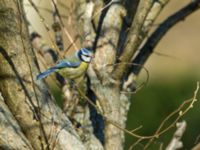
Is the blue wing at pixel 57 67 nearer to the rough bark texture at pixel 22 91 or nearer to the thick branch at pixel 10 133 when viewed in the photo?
the rough bark texture at pixel 22 91

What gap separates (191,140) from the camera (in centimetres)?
951

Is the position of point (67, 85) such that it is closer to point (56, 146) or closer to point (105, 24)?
point (105, 24)

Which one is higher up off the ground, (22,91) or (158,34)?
(22,91)

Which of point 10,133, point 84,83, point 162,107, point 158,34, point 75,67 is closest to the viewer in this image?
point 10,133

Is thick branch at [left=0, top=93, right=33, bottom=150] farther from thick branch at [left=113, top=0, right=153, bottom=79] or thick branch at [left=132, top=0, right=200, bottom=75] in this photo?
thick branch at [left=132, top=0, right=200, bottom=75]

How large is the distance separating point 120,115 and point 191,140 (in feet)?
17.3

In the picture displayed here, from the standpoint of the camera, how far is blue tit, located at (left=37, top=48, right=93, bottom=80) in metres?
4.55

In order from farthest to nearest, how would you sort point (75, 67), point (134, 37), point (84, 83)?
point (75, 67) → point (84, 83) → point (134, 37)

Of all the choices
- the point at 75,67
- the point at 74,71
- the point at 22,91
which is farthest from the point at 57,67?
the point at 22,91

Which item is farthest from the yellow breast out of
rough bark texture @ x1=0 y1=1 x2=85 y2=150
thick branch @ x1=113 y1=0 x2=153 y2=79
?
rough bark texture @ x1=0 y1=1 x2=85 y2=150

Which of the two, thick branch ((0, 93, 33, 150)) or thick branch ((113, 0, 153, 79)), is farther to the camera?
thick branch ((113, 0, 153, 79))

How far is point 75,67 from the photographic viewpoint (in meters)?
5.08

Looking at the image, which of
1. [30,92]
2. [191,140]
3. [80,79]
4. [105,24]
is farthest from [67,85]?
[191,140]

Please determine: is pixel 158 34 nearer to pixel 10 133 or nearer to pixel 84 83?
pixel 84 83
